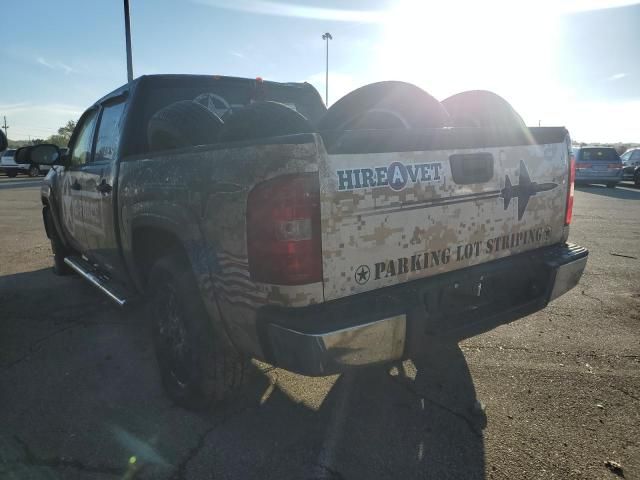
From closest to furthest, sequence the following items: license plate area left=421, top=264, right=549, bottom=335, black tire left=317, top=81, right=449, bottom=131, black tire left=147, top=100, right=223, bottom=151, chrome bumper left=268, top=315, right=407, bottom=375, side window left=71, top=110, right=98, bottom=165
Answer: chrome bumper left=268, top=315, right=407, bottom=375, license plate area left=421, top=264, right=549, bottom=335, black tire left=317, top=81, right=449, bottom=131, black tire left=147, top=100, right=223, bottom=151, side window left=71, top=110, right=98, bottom=165

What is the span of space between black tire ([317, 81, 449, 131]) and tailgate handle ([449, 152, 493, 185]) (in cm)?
35

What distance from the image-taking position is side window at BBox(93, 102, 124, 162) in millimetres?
3446

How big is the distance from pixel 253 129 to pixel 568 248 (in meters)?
2.19

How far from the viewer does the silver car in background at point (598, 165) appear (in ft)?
59.1

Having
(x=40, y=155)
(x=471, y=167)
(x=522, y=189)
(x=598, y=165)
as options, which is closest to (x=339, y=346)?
(x=471, y=167)

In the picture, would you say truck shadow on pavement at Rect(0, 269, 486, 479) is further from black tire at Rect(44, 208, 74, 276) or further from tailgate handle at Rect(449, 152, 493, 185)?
black tire at Rect(44, 208, 74, 276)

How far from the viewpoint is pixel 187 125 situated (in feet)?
9.28

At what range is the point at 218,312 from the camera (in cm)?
222

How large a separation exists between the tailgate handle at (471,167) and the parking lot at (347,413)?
920 mm

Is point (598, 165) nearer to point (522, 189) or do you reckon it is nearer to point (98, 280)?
point (522, 189)

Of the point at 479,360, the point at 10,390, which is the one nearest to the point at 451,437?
the point at 479,360

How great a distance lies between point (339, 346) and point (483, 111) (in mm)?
1838

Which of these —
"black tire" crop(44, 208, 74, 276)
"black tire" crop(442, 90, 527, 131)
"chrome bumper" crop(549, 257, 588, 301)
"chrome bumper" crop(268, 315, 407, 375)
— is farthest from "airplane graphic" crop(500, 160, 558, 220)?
"black tire" crop(44, 208, 74, 276)

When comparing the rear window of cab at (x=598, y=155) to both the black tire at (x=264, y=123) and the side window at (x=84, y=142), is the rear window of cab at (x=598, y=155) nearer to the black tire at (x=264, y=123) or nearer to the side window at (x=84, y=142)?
the side window at (x=84, y=142)
